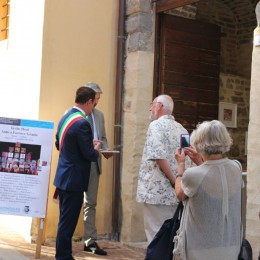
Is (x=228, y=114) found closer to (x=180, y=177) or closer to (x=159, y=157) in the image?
(x=159, y=157)

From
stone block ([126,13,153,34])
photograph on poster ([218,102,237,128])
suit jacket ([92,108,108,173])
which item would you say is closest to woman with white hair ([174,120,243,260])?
suit jacket ([92,108,108,173])

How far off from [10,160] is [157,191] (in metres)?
1.92

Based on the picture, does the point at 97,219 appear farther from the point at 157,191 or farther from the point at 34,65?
the point at 157,191

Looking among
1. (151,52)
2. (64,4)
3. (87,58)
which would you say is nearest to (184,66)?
(151,52)

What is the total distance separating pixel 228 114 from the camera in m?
9.02

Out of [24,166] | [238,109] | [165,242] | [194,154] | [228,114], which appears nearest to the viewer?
[165,242]

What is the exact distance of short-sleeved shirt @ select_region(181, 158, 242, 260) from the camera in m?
3.03

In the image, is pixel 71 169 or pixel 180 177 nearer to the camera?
pixel 180 177

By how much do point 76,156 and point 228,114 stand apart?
4636 mm

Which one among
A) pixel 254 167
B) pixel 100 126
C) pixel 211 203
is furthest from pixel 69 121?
pixel 211 203

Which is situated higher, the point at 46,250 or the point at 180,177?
the point at 180,177

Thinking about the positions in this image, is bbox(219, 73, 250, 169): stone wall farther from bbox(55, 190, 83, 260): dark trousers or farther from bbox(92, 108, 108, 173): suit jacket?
bbox(55, 190, 83, 260): dark trousers

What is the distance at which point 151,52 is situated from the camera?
6.66 meters

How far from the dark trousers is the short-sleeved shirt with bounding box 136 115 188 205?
2.60 ft
